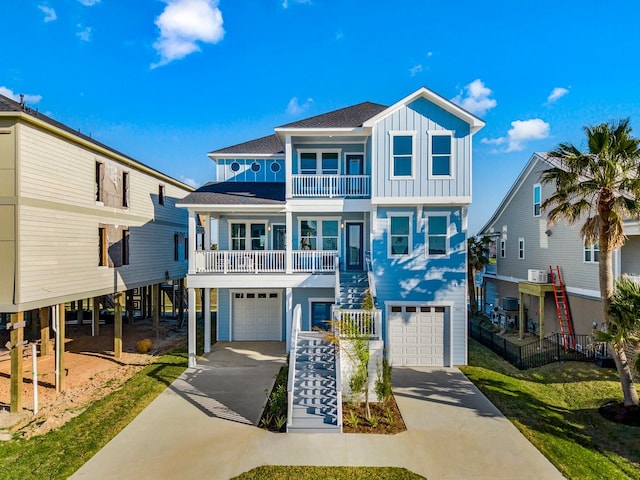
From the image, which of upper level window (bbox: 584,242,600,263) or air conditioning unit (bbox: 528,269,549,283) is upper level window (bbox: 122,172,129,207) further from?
upper level window (bbox: 584,242,600,263)

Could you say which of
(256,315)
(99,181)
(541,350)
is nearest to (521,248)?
(541,350)

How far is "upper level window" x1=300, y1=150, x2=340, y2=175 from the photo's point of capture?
50.3 feet

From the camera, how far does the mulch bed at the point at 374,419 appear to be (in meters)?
8.59

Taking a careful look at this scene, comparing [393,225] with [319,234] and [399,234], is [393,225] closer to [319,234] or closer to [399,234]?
[399,234]

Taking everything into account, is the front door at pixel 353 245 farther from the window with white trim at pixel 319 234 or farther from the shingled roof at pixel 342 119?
the shingled roof at pixel 342 119

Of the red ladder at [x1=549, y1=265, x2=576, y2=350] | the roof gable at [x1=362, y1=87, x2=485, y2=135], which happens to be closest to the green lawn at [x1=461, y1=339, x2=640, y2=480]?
the red ladder at [x1=549, y1=265, x2=576, y2=350]

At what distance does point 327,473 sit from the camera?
6.91m

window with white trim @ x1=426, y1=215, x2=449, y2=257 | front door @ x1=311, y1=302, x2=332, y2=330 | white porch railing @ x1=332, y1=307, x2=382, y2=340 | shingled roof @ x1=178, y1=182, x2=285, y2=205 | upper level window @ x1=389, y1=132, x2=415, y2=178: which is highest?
upper level window @ x1=389, y1=132, x2=415, y2=178

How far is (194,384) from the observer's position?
38.3ft

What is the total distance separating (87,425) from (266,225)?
9.65 metres

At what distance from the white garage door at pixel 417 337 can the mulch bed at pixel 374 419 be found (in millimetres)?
3720

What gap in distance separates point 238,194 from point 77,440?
9.45 m

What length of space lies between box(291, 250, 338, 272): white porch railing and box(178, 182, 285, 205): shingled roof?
7.06ft

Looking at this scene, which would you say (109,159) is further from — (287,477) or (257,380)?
(287,477)
